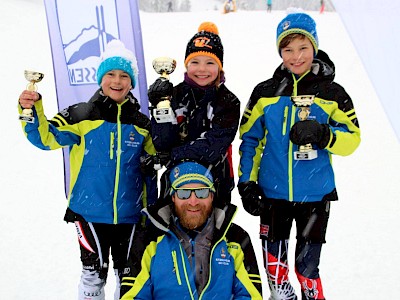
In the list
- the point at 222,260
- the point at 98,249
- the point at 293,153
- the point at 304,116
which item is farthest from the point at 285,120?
the point at 98,249

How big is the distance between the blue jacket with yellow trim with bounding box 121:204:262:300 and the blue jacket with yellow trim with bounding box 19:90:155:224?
0.40 metres

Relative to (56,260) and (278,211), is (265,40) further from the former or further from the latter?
(278,211)

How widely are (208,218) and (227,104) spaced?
710 millimetres

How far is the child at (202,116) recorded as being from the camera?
2766 mm

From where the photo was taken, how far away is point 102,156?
3021mm

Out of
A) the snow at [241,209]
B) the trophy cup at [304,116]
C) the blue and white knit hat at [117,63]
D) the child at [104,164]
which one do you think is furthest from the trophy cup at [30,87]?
the snow at [241,209]

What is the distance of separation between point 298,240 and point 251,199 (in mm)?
441

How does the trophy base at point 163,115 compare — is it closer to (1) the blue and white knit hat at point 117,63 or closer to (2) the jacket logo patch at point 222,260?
(1) the blue and white knit hat at point 117,63

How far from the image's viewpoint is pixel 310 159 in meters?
2.71

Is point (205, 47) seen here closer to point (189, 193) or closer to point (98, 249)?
point (189, 193)

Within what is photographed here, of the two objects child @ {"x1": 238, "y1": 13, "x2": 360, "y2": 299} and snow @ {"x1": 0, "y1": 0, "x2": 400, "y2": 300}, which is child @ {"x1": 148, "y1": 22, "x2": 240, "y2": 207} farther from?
snow @ {"x1": 0, "y1": 0, "x2": 400, "y2": 300}

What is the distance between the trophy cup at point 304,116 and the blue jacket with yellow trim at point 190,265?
20.0 inches

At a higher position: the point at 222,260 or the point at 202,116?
the point at 202,116

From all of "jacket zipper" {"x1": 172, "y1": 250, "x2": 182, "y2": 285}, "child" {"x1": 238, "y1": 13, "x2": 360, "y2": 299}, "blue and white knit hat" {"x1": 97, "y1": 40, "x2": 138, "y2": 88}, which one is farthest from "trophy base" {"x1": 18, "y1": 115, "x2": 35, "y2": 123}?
"child" {"x1": 238, "y1": 13, "x2": 360, "y2": 299}
